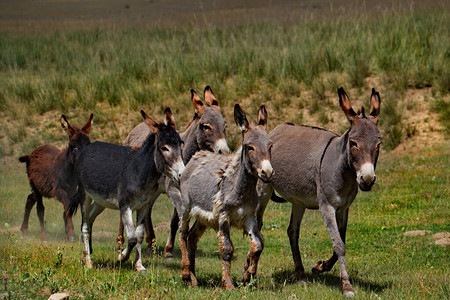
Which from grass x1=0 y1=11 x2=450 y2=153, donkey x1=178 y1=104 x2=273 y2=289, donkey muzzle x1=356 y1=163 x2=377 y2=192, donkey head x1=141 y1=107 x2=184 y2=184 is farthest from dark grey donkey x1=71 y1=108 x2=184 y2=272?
grass x1=0 y1=11 x2=450 y2=153

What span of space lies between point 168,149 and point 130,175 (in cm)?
81

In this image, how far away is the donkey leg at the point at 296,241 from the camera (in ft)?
29.0

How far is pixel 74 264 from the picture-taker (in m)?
9.02

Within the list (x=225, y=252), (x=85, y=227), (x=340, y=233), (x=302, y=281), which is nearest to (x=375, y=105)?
(x=340, y=233)

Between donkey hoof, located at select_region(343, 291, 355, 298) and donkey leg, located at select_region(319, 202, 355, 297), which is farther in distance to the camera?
donkey leg, located at select_region(319, 202, 355, 297)

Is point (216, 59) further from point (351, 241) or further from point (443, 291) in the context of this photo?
point (443, 291)

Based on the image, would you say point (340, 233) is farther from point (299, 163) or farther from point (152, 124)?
point (152, 124)

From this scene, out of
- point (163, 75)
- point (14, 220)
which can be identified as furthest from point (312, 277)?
point (163, 75)

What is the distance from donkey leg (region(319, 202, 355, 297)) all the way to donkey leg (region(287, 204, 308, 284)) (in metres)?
0.81

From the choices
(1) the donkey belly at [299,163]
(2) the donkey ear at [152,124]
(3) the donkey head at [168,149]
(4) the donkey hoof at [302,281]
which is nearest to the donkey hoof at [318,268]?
(4) the donkey hoof at [302,281]

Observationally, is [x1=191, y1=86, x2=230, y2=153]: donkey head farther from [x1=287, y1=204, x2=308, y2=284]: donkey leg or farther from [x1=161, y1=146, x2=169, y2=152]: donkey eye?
[x1=287, y1=204, x2=308, y2=284]: donkey leg

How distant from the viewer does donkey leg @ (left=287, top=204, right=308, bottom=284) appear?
884 cm

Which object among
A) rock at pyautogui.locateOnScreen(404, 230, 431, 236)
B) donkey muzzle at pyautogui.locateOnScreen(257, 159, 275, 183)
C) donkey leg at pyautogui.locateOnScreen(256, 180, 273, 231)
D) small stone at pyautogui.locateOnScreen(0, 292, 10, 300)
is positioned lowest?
rock at pyautogui.locateOnScreen(404, 230, 431, 236)

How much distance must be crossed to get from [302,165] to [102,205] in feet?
10.1
